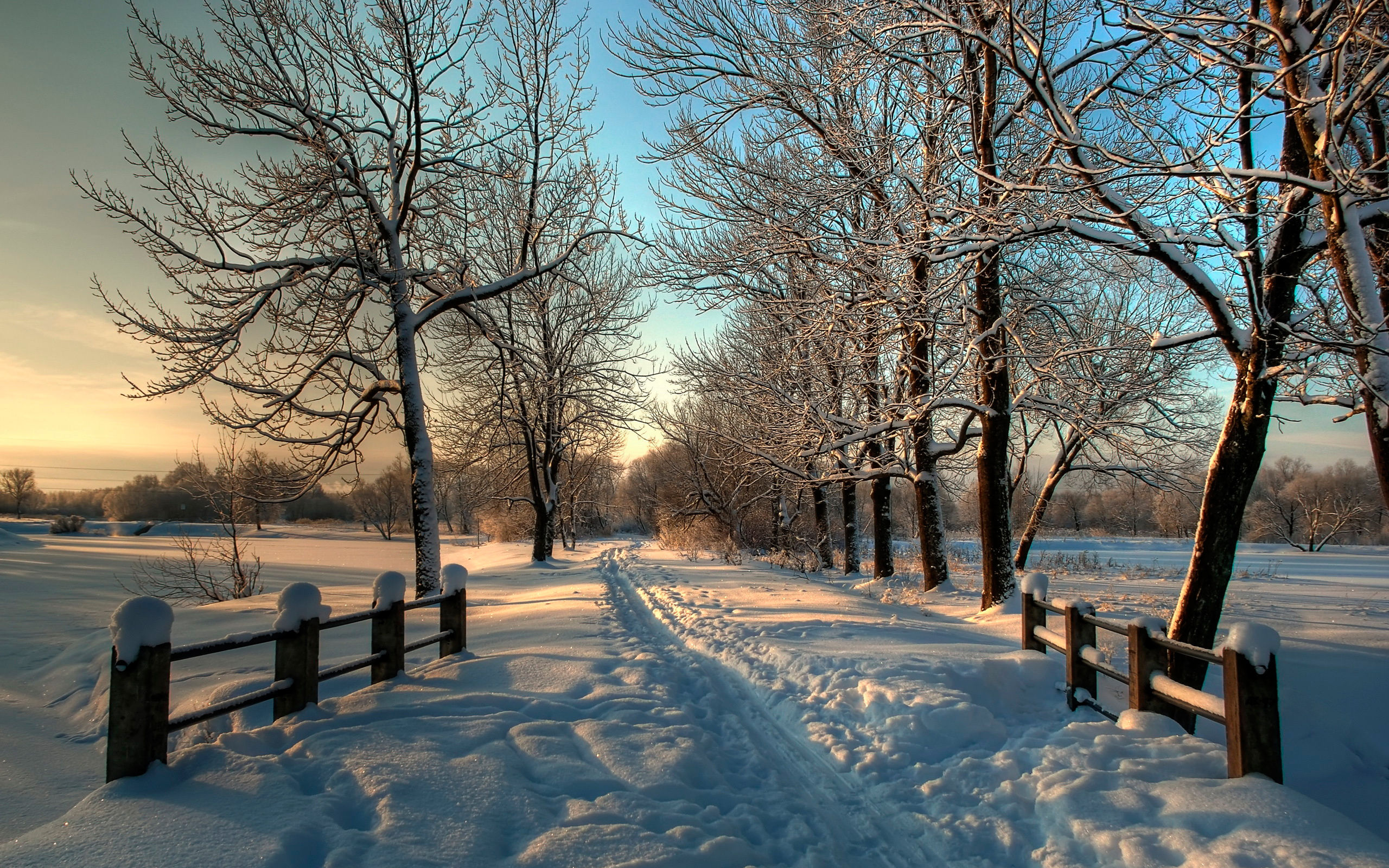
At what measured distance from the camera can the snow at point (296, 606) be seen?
4.89 metres

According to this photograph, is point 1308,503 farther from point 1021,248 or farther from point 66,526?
point 66,526

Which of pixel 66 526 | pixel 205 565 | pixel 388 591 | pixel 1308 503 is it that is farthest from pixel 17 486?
pixel 1308 503

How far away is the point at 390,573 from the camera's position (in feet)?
19.7

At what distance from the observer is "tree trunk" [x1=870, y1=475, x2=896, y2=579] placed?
1548cm

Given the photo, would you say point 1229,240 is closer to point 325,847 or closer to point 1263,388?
point 1263,388

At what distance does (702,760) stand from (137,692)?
3.49 metres

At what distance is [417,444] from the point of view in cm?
1056

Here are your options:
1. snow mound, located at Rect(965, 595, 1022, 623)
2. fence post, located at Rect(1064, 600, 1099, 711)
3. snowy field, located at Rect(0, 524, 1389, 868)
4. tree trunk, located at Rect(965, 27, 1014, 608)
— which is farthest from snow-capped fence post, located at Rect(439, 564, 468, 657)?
tree trunk, located at Rect(965, 27, 1014, 608)

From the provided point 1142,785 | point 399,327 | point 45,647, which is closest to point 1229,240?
point 1142,785

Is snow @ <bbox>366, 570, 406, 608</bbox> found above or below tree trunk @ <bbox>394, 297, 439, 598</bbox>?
below

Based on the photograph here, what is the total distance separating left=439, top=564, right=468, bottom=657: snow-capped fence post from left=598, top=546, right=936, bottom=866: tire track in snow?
2627mm

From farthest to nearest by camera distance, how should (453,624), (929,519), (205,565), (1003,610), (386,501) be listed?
(386,501)
(205,565)
(929,519)
(1003,610)
(453,624)

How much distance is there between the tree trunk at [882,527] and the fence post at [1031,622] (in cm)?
834

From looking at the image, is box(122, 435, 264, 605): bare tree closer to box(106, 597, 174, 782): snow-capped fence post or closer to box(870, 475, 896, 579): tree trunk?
box(106, 597, 174, 782): snow-capped fence post
